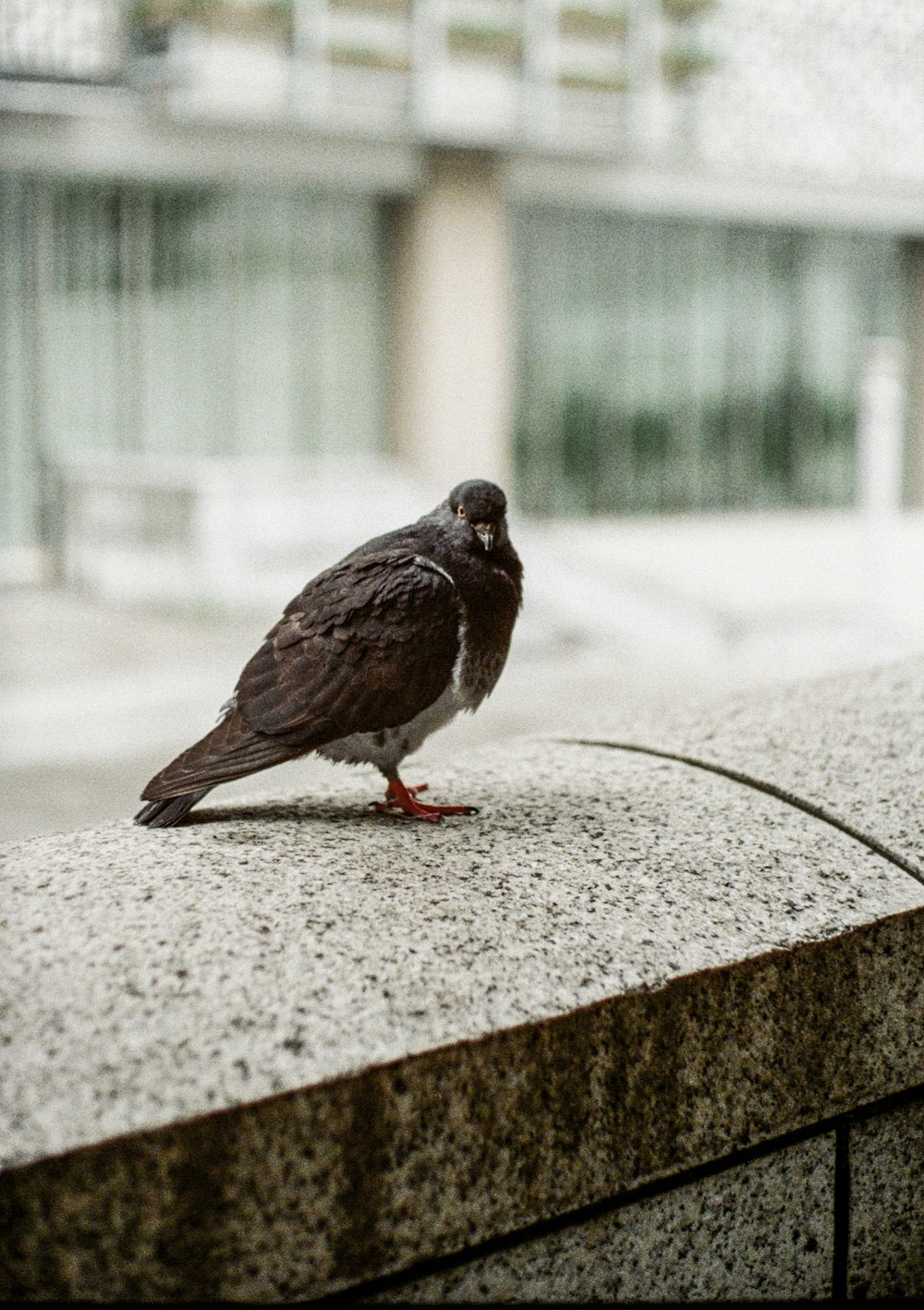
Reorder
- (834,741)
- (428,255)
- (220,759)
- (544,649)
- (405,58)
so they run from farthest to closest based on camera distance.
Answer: (428,255) → (405,58) → (544,649) → (834,741) → (220,759)

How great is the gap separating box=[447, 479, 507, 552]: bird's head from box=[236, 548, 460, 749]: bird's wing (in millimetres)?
69

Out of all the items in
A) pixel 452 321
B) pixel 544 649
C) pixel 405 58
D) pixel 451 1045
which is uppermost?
pixel 405 58

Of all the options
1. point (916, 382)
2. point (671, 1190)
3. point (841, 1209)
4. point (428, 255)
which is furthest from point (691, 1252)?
point (916, 382)

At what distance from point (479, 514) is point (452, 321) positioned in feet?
50.3

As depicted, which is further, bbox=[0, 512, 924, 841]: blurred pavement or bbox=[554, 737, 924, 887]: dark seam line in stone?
bbox=[0, 512, 924, 841]: blurred pavement

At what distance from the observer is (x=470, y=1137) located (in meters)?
1.70

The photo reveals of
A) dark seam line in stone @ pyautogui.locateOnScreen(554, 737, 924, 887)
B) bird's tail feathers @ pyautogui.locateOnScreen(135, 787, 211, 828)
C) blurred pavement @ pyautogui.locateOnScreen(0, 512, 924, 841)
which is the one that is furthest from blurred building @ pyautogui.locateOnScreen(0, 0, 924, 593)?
bird's tail feathers @ pyautogui.locateOnScreen(135, 787, 211, 828)

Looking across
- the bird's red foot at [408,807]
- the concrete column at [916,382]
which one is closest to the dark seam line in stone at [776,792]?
the bird's red foot at [408,807]

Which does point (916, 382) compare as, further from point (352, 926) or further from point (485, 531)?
point (352, 926)

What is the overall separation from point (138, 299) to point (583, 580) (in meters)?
5.90

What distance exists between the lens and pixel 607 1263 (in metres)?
1.85

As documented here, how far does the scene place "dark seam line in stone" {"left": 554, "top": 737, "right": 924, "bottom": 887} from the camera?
7.15 ft

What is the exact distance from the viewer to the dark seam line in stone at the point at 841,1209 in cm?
206

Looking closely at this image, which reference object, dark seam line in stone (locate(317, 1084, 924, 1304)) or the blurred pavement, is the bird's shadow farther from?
the blurred pavement
